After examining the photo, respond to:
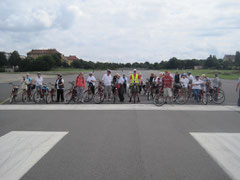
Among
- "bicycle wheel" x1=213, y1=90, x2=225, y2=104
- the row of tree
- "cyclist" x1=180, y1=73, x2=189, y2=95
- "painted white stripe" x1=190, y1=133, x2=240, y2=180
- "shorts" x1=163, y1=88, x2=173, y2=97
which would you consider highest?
the row of tree

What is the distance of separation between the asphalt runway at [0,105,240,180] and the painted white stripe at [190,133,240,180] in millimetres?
19

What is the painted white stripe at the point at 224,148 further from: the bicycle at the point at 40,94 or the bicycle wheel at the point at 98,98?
the bicycle at the point at 40,94

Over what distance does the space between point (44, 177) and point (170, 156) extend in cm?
249

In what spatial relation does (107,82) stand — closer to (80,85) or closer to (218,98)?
(80,85)

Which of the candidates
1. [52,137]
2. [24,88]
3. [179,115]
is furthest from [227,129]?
[24,88]

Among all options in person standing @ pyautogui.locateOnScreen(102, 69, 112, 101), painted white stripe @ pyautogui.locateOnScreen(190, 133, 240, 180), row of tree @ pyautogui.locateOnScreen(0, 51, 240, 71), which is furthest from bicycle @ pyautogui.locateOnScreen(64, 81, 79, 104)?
row of tree @ pyautogui.locateOnScreen(0, 51, 240, 71)

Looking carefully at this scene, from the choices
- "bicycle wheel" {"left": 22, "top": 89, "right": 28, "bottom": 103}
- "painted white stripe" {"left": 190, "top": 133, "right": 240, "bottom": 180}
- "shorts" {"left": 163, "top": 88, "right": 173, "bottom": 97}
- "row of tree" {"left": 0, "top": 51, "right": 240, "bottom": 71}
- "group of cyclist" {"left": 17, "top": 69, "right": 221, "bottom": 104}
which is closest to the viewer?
"painted white stripe" {"left": 190, "top": 133, "right": 240, "bottom": 180}

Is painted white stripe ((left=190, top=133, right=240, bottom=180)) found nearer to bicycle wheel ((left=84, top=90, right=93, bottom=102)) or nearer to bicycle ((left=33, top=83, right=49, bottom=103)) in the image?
bicycle wheel ((left=84, top=90, right=93, bottom=102))

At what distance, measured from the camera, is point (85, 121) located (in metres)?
7.20

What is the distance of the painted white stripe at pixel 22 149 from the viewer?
363 centimetres

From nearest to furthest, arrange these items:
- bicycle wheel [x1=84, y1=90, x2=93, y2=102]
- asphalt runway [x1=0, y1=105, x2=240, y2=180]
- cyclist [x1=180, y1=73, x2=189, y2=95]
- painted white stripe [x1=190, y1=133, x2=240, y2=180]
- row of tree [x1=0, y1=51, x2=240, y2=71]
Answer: asphalt runway [x1=0, y1=105, x2=240, y2=180]
painted white stripe [x1=190, y1=133, x2=240, y2=180]
cyclist [x1=180, y1=73, x2=189, y2=95]
bicycle wheel [x1=84, y1=90, x2=93, y2=102]
row of tree [x1=0, y1=51, x2=240, y2=71]

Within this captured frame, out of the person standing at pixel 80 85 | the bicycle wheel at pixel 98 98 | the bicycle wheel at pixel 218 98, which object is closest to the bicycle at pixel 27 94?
the person standing at pixel 80 85

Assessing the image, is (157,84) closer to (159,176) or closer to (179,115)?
(179,115)

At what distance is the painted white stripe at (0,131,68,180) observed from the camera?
363cm
